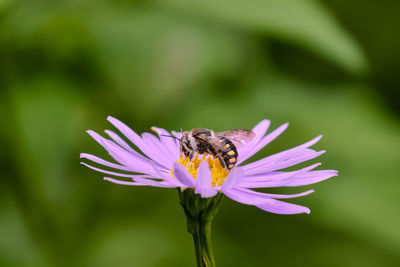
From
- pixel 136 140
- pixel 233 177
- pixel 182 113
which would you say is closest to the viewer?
pixel 233 177

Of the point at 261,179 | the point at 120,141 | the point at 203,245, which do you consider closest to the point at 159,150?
the point at 120,141

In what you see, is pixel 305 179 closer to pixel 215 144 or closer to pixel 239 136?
pixel 215 144

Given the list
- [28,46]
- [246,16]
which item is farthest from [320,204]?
[28,46]

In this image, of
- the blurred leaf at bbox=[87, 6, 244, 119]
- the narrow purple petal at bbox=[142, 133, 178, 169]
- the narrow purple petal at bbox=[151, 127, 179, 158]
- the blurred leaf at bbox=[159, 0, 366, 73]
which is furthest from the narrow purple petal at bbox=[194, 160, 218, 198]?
the blurred leaf at bbox=[87, 6, 244, 119]

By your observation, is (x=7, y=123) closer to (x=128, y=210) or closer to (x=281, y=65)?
(x=128, y=210)

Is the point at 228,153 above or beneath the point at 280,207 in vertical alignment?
above

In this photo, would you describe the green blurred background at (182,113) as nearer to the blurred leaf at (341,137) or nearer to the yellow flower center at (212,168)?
the blurred leaf at (341,137)
